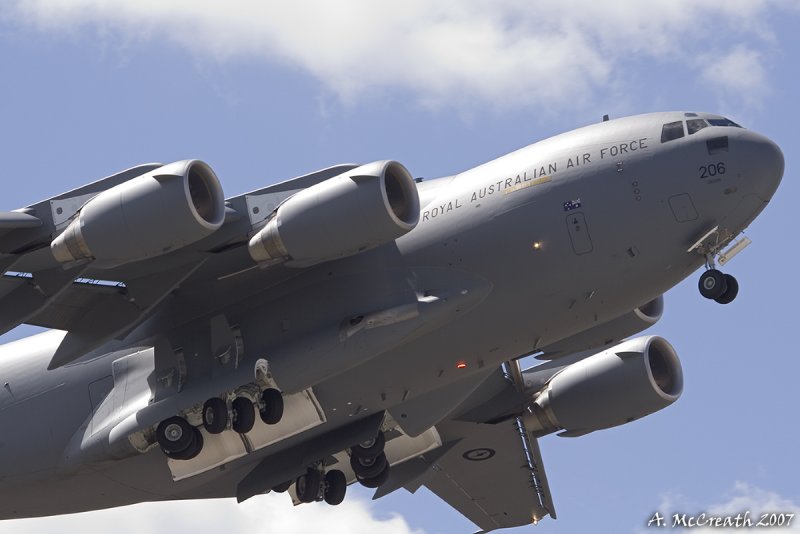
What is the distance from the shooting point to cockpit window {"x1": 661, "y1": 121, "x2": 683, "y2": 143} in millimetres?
20375

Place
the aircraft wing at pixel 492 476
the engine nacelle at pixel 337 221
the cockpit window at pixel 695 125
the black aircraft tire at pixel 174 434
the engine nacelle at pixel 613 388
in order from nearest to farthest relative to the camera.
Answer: the engine nacelle at pixel 337 221 < the cockpit window at pixel 695 125 < the black aircraft tire at pixel 174 434 < the engine nacelle at pixel 613 388 < the aircraft wing at pixel 492 476

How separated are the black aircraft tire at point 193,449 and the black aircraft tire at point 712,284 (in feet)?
21.9

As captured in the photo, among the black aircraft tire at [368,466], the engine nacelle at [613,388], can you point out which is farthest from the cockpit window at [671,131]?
the black aircraft tire at [368,466]

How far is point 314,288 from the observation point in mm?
20922

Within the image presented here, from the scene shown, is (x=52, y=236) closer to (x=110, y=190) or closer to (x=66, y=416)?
(x=110, y=190)

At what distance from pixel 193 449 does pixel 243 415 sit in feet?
2.90

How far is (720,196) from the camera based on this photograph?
20.0 metres

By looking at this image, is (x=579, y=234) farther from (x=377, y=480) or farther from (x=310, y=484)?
(x=310, y=484)

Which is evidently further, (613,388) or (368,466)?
(613,388)

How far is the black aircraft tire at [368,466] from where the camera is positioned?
2341 centimetres

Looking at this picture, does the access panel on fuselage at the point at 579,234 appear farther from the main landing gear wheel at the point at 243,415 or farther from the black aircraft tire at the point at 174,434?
the black aircraft tire at the point at 174,434

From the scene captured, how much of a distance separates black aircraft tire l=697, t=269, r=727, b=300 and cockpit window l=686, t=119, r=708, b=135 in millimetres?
1754

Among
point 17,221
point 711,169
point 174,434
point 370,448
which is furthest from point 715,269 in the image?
point 17,221

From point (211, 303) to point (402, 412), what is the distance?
10.4 feet
